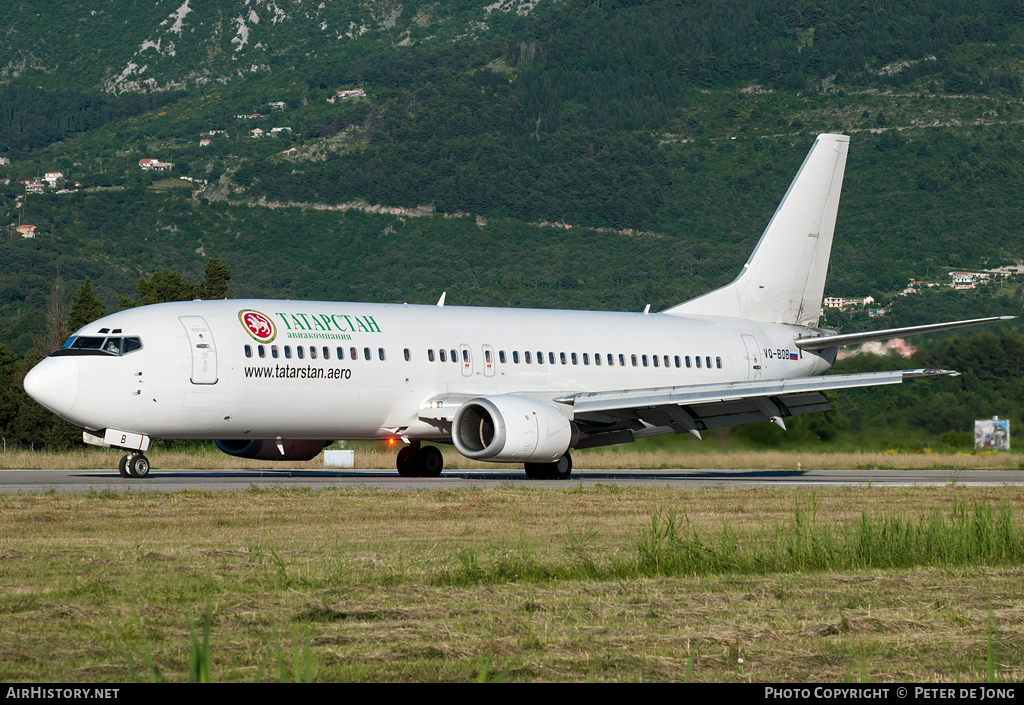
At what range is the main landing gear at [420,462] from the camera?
31.4 meters

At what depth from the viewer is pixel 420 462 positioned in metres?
31.4

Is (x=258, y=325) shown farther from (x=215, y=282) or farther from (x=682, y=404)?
(x=215, y=282)

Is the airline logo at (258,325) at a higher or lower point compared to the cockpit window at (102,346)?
higher

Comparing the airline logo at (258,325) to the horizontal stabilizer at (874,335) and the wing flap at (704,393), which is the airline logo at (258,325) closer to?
the wing flap at (704,393)

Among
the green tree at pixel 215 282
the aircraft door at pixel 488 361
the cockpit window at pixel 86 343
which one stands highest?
the green tree at pixel 215 282

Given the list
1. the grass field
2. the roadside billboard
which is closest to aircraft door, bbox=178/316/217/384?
the grass field

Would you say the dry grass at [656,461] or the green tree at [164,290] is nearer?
the dry grass at [656,461]

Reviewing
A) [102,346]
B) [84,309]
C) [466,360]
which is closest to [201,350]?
[102,346]

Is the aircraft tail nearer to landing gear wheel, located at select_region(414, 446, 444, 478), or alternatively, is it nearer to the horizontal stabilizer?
the horizontal stabilizer

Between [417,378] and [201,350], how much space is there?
491 centimetres

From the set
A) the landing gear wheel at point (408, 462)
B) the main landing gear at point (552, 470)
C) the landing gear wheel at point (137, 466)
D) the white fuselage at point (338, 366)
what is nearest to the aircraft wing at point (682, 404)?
the white fuselage at point (338, 366)

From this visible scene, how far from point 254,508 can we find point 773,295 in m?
21.5

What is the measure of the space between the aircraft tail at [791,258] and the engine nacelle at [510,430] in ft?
32.7
